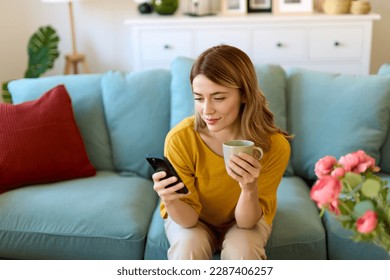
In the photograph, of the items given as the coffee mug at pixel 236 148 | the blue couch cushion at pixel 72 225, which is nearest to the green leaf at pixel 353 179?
the coffee mug at pixel 236 148

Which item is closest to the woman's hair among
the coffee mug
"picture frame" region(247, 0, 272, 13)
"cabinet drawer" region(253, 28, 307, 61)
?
the coffee mug

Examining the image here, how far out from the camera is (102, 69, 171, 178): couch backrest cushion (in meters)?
2.36

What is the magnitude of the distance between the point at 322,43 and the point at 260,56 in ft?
1.38

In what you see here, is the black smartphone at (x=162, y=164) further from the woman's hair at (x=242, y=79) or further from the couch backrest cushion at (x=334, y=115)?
the couch backrest cushion at (x=334, y=115)

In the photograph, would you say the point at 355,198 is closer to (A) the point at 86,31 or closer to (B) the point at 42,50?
(B) the point at 42,50

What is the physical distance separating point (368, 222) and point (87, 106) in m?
1.65

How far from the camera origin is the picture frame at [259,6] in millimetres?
3805

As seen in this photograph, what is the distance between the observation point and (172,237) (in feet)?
5.71

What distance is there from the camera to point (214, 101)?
161 centimetres

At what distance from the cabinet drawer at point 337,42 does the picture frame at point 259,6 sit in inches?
15.7

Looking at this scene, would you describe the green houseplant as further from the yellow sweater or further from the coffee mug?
the coffee mug

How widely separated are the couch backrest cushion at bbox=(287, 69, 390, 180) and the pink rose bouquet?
1117 mm

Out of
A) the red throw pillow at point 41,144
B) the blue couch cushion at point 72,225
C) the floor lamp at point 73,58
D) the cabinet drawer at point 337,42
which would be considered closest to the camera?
the blue couch cushion at point 72,225
